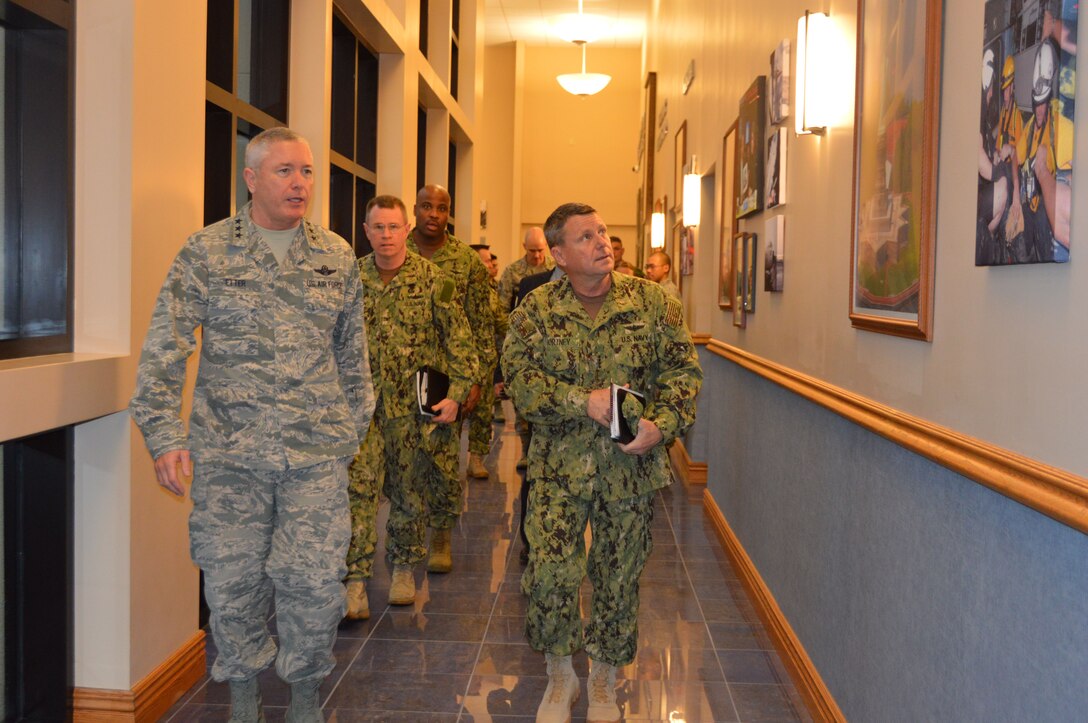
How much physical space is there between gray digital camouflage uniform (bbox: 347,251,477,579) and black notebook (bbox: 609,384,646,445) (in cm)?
151

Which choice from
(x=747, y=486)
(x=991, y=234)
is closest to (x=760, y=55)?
A: (x=747, y=486)

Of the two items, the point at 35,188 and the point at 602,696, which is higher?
the point at 35,188

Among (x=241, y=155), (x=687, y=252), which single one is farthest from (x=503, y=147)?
(x=241, y=155)

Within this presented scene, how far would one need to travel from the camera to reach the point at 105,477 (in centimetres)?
313

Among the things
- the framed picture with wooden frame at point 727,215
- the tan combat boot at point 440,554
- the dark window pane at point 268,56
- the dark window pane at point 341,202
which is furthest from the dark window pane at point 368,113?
the tan combat boot at point 440,554

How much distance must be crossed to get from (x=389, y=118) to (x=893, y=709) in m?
6.90

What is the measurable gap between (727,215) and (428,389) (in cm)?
300

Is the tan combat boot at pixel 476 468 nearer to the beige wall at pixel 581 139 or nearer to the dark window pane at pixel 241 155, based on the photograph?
the dark window pane at pixel 241 155

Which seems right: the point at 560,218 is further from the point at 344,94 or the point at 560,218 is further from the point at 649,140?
the point at 649,140

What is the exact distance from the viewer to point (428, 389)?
437cm

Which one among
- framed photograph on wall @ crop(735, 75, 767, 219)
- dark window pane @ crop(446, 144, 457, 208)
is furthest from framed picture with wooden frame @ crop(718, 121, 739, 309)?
dark window pane @ crop(446, 144, 457, 208)

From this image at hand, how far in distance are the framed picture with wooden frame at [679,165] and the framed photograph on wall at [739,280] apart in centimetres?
418

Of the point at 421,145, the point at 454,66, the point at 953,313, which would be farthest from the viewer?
the point at 454,66

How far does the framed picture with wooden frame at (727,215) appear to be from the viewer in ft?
20.3
